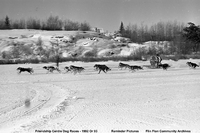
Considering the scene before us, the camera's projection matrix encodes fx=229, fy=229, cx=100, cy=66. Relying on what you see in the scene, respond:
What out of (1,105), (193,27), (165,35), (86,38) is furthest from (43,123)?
(165,35)

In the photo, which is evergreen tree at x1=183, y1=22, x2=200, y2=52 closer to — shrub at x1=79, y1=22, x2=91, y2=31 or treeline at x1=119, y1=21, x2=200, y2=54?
treeline at x1=119, y1=21, x2=200, y2=54

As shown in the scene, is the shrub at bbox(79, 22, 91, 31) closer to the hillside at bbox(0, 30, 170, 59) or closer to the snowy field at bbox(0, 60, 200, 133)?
the hillside at bbox(0, 30, 170, 59)

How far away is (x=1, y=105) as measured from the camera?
9094 mm

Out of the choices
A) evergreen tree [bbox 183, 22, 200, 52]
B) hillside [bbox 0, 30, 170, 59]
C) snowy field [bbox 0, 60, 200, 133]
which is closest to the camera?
snowy field [bbox 0, 60, 200, 133]

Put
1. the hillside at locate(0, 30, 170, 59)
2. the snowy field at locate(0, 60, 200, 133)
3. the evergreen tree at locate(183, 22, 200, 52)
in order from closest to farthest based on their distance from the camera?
1. the snowy field at locate(0, 60, 200, 133)
2. the evergreen tree at locate(183, 22, 200, 52)
3. the hillside at locate(0, 30, 170, 59)

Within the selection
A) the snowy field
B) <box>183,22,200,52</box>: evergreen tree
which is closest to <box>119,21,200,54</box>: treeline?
<box>183,22,200,52</box>: evergreen tree

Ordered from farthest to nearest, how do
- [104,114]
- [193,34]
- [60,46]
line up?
[60,46]
[193,34]
[104,114]

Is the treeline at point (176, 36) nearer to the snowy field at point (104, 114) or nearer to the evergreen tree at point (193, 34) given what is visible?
the evergreen tree at point (193, 34)

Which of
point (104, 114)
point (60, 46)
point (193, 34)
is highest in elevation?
point (193, 34)

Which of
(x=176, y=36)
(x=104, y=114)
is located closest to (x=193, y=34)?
(x=176, y=36)

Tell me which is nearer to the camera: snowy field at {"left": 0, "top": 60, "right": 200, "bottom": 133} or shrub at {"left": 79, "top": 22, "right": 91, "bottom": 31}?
snowy field at {"left": 0, "top": 60, "right": 200, "bottom": 133}

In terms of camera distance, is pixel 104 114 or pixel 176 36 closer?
pixel 104 114

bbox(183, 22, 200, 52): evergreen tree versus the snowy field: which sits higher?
bbox(183, 22, 200, 52): evergreen tree

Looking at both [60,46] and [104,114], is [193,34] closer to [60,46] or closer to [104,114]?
[60,46]
